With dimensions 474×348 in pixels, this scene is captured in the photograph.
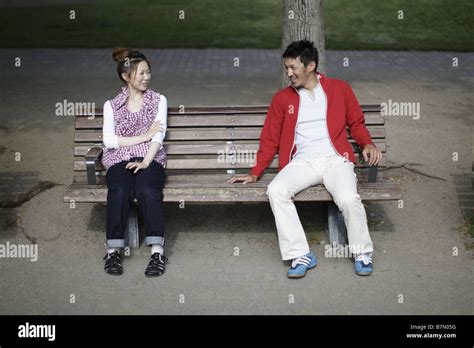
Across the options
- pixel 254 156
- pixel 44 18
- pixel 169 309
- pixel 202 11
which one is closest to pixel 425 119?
pixel 254 156

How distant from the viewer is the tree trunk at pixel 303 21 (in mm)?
7145

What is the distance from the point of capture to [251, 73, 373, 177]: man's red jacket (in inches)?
227

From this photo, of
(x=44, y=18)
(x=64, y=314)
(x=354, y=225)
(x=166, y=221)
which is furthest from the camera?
(x=44, y=18)

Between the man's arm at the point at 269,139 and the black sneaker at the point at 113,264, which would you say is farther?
the man's arm at the point at 269,139

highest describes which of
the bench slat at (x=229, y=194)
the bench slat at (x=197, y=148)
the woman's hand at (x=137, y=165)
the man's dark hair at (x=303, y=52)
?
the man's dark hair at (x=303, y=52)

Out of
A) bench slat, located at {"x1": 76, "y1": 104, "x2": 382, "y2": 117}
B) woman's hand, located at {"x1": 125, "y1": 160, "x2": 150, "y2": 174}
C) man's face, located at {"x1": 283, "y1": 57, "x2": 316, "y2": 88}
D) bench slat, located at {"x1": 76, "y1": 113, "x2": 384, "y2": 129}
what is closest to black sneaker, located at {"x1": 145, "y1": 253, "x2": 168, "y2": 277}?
woman's hand, located at {"x1": 125, "y1": 160, "x2": 150, "y2": 174}

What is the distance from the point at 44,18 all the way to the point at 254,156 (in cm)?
1218

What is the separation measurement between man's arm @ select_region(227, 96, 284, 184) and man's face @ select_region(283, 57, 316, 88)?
217 millimetres

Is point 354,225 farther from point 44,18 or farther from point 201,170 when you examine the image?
point 44,18

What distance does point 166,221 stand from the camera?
6254 mm

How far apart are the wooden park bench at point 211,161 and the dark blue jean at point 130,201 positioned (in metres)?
0.13

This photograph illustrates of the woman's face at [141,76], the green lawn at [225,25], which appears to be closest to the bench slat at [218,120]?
the woman's face at [141,76]

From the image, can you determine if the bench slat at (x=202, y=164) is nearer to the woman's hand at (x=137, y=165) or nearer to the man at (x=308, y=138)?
the man at (x=308, y=138)

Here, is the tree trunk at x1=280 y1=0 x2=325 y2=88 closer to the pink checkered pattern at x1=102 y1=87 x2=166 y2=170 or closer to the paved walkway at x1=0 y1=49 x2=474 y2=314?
the paved walkway at x1=0 y1=49 x2=474 y2=314
